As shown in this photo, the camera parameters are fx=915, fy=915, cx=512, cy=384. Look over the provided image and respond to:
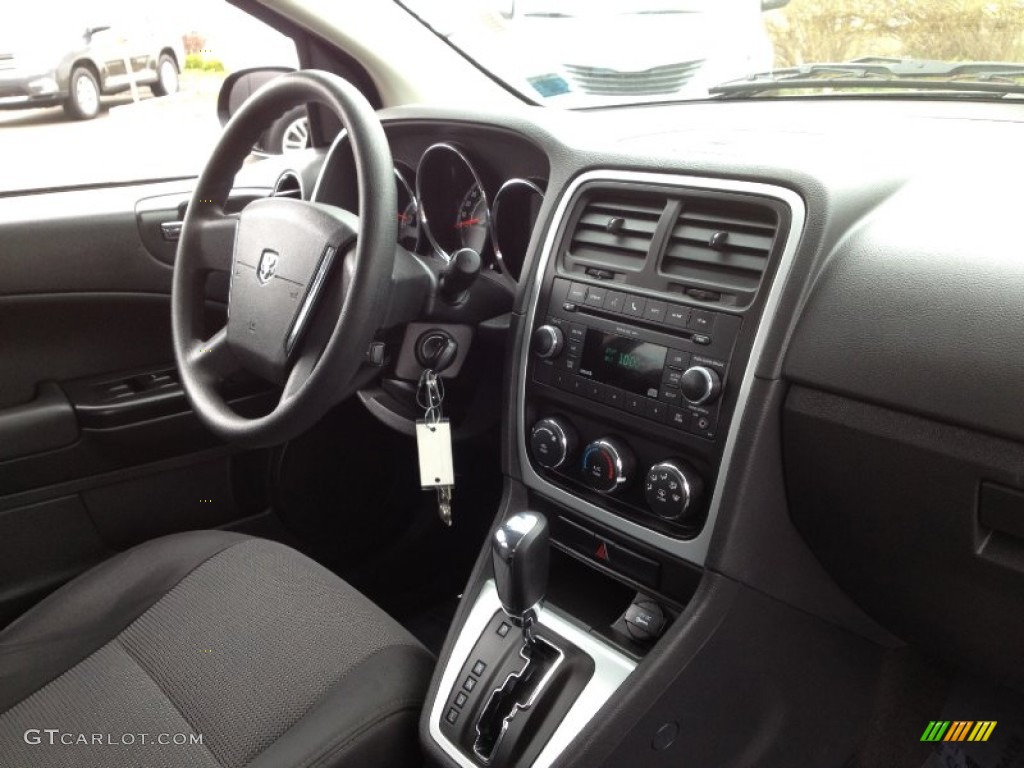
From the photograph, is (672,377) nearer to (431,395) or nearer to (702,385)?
(702,385)

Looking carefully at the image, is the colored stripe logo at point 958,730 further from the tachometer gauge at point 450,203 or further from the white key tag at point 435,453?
the tachometer gauge at point 450,203

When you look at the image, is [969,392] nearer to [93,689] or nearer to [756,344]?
[756,344]

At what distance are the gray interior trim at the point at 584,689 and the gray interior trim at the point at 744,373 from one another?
0.52 ft

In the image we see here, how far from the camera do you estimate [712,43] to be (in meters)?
1.67

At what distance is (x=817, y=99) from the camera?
61.2 inches

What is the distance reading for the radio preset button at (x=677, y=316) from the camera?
1.10 meters

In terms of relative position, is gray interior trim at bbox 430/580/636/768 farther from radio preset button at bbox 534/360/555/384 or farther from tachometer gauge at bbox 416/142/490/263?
tachometer gauge at bbox 416/142/490/263

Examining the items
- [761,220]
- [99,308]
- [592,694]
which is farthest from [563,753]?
[99,308]

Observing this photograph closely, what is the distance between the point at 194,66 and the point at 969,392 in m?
1.71

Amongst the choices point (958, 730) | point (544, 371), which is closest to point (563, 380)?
point (544, 371)

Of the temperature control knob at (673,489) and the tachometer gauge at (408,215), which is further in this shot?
the tachometer gauge at (408,215)
